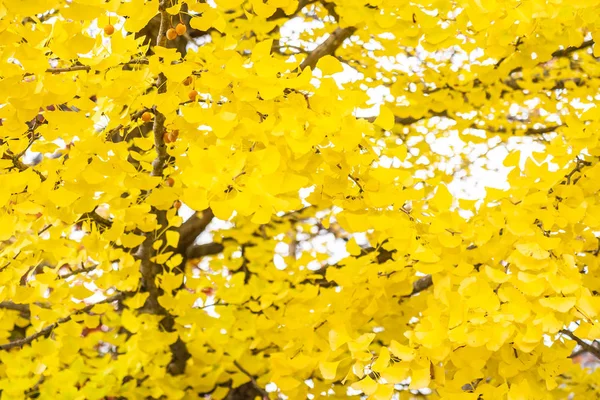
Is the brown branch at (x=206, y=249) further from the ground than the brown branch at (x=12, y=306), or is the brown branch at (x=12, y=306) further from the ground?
the brown branch at (x=12, y=306)

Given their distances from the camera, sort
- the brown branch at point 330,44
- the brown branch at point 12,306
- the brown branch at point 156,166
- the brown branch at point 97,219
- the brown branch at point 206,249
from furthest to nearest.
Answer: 1. the brown branch at point 206,249
2. the brown branch at point 330,44
3. the brown branch at point 12,306
4. the brown branch at point 97,219
5. the brown branch at point 156,166

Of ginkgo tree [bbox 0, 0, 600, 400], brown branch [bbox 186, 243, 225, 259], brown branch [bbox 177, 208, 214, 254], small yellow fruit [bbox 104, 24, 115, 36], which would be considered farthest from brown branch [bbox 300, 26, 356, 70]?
small yellow fruit [bbox 104, 24, 115, 36]

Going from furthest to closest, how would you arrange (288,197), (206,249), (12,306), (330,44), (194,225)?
(206,249) < (194,225) < (330,44) < (12,306) < (288,197)

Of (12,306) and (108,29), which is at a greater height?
(108,29)

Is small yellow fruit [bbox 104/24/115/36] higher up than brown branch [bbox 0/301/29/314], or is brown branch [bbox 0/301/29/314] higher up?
small yellow fruit [bbox 104/24/115/36]

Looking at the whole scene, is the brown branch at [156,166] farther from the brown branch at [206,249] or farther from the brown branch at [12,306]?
the brown branch at [206,249]

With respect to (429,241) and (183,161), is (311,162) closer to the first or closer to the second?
(183,161)

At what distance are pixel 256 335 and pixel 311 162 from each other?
1335 mm

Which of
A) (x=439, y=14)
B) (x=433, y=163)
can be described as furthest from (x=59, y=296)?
(x=433, y=163)

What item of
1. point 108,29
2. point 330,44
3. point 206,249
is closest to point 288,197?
point 108,29

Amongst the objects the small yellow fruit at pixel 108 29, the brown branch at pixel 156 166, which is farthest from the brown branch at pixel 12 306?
the small yellow fruit at pixel 108 29

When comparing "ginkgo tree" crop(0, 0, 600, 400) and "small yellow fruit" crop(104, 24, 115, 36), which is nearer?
"ginkgo tree" crop(0, 0, 600, 400)

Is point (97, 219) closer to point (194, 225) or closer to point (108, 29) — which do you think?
point (108, 29)

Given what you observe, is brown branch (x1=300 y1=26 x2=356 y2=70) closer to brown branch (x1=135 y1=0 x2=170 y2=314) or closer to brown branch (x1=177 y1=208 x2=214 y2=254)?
brown branch (x1=177 y1=208 x2=214 y2=254)
